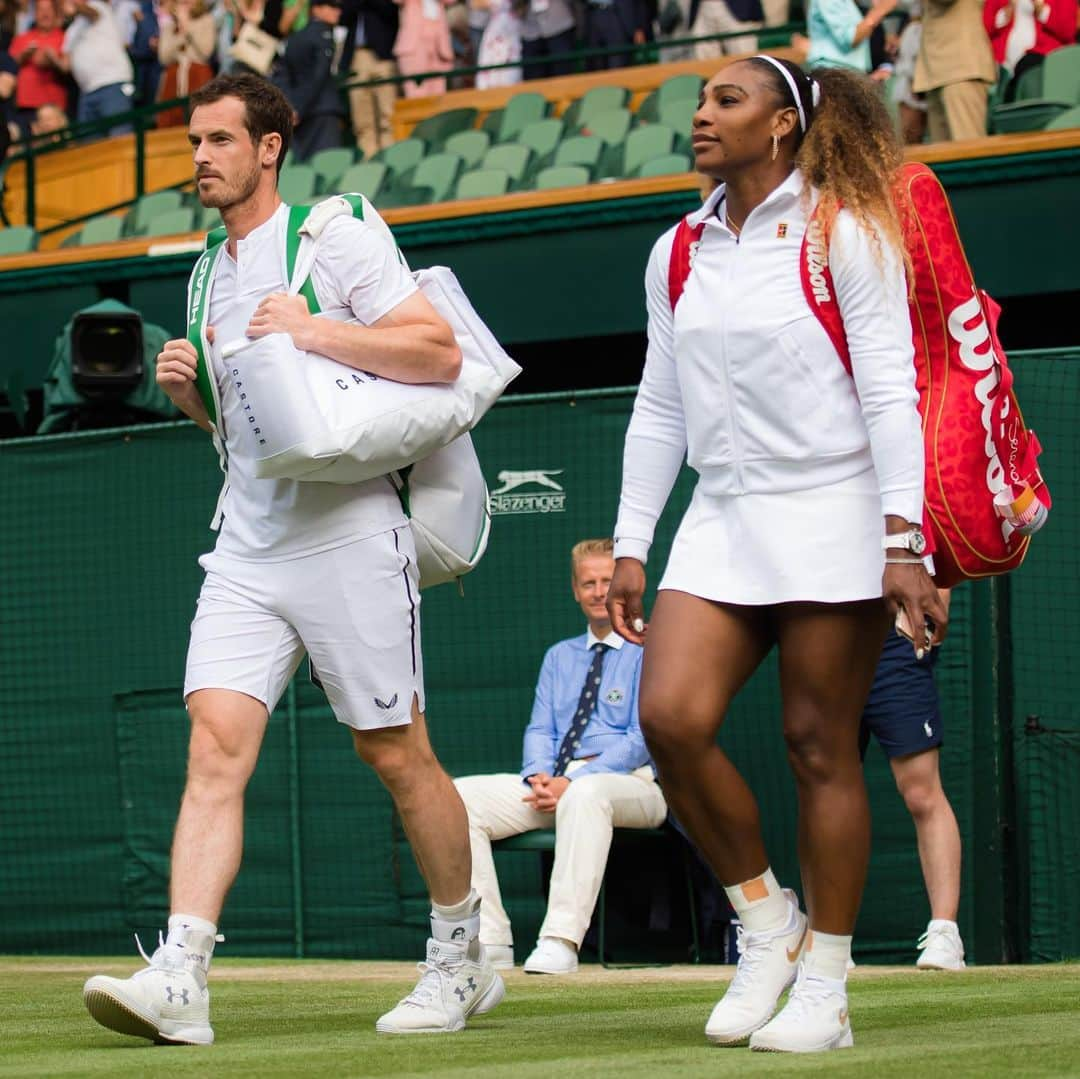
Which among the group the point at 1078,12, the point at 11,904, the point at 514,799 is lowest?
the point at 11,904

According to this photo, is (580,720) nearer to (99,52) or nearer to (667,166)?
(667,166)

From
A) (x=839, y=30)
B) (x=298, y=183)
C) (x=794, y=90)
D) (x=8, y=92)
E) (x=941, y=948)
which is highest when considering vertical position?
(x=8, y=92)

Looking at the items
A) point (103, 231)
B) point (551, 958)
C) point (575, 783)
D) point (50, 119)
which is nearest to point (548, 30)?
point (103, 231)

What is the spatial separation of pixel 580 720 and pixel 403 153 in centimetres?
737

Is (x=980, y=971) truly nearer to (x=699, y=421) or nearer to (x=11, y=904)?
(x=699, y=421)

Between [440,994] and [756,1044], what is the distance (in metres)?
0.99

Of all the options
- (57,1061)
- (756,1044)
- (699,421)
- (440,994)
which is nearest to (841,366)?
(699,421)

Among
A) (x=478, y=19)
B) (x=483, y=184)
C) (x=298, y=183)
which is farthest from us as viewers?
(x=478, y=19)

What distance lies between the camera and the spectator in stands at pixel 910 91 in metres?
12.0

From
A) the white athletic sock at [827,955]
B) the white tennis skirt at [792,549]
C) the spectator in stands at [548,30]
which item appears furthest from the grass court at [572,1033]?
the spectator in stands at [548,30]

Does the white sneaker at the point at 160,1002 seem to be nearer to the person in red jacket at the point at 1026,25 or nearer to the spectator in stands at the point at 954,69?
the spectator in stands at the point at 954,69

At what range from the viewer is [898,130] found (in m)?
4.30

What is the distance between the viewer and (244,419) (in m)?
4.58

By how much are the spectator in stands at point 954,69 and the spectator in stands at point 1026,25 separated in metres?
0.34
